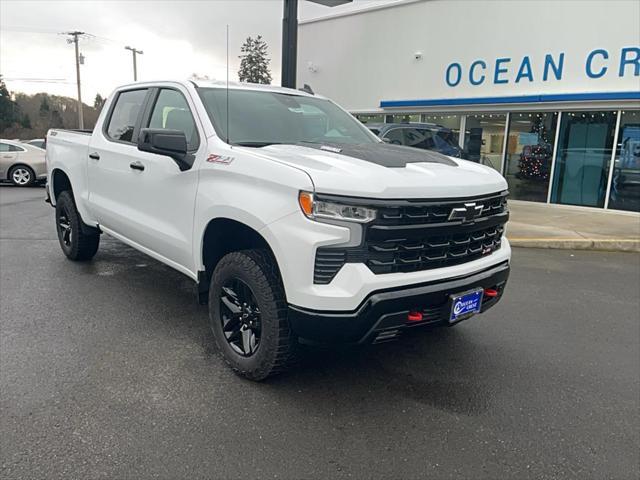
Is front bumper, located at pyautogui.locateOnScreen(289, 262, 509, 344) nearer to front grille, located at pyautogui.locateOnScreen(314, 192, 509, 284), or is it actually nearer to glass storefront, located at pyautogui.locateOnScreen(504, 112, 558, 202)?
front grille, located at pyautogui.locateOnScreen(314, 192, 509, 284)

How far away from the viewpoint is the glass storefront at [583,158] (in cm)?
1209

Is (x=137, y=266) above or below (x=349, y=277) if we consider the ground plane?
below

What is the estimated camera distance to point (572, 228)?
31.6 ft

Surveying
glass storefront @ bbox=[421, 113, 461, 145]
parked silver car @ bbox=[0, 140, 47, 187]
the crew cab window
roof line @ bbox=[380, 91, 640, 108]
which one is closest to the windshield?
the crew cab window

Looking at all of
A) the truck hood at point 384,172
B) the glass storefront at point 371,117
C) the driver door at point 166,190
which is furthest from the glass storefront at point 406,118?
the truck hood at point 384,172

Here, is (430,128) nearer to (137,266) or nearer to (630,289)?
(630,289)

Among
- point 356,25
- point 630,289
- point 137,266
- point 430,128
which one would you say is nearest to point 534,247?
point 630,289

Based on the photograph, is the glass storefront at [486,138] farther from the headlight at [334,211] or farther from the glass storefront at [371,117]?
the headlight at [334,211]

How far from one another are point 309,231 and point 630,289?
192 inches

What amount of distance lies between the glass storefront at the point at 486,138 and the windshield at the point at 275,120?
982cm

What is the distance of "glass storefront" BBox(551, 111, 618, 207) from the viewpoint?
12086 mm

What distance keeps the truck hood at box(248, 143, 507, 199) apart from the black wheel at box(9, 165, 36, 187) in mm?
15713

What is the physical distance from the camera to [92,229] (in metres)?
5.77

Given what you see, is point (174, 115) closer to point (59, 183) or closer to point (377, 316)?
point (377, 316)
